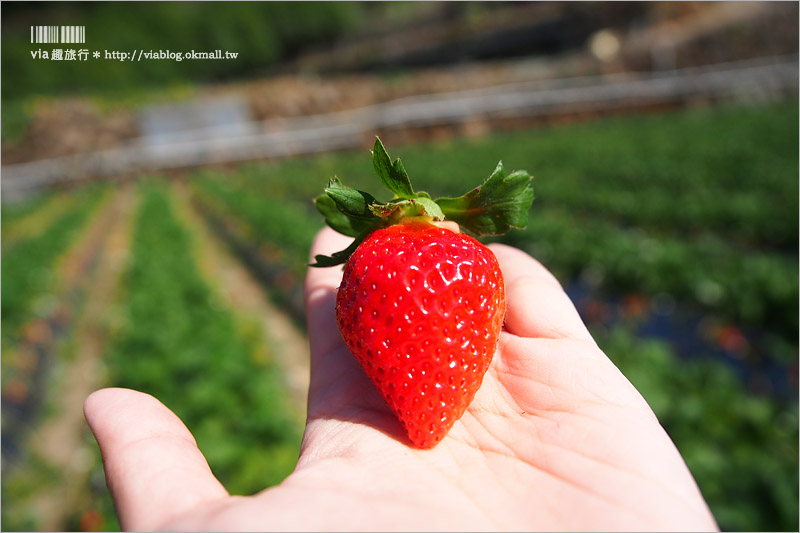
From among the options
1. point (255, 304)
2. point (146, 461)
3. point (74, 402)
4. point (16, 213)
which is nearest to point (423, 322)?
point (146, 461)

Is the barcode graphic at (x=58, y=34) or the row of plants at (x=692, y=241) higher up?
the barcode graphic at (x=58, y=34)

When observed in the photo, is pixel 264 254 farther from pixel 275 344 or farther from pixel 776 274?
pixel 776 274

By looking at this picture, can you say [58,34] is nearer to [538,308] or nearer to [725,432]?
[538,308]

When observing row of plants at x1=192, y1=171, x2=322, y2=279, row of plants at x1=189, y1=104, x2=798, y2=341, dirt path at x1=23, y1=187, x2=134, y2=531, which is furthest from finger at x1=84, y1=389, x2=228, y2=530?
row of plants at x1=189, y1=104, x2=798, y2=341

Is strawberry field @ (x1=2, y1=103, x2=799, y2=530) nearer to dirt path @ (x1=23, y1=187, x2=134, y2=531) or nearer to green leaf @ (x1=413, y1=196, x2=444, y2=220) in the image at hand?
dirt path @ (x1=23, y1=187, x2=134, y2=531)

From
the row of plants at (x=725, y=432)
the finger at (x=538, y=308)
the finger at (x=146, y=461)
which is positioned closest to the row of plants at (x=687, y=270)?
the row of plants at (x=725, y=432)

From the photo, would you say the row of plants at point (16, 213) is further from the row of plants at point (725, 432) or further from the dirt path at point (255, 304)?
the row of plants at point (725, 432)
